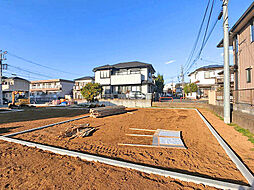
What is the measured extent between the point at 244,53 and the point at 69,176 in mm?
14414

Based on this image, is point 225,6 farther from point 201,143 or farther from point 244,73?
point 201,143

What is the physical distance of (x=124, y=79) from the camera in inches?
839

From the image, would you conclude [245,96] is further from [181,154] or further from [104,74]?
[104,74]

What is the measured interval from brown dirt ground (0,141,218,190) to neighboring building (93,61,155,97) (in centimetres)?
1742

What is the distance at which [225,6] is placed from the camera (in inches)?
294

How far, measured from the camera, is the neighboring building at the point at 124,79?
20.9 m

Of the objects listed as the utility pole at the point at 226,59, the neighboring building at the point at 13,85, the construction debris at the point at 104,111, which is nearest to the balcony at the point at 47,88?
the neighboring building at the point at 13,85

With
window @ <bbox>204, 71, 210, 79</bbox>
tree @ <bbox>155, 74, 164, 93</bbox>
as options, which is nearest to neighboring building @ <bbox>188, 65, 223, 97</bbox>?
window @ <bbox>204, 71, 210, 79</bbox>

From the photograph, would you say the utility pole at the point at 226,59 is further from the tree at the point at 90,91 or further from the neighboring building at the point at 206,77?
the neighboring building at the point at 206,77

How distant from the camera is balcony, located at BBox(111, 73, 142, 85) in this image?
20.6 meters

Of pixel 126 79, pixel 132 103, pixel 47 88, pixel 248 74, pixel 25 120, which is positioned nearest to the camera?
pixel 25 120

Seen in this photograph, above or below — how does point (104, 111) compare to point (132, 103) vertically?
below

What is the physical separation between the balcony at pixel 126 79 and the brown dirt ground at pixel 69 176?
18.0 meters

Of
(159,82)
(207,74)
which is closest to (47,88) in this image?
(159,82)
